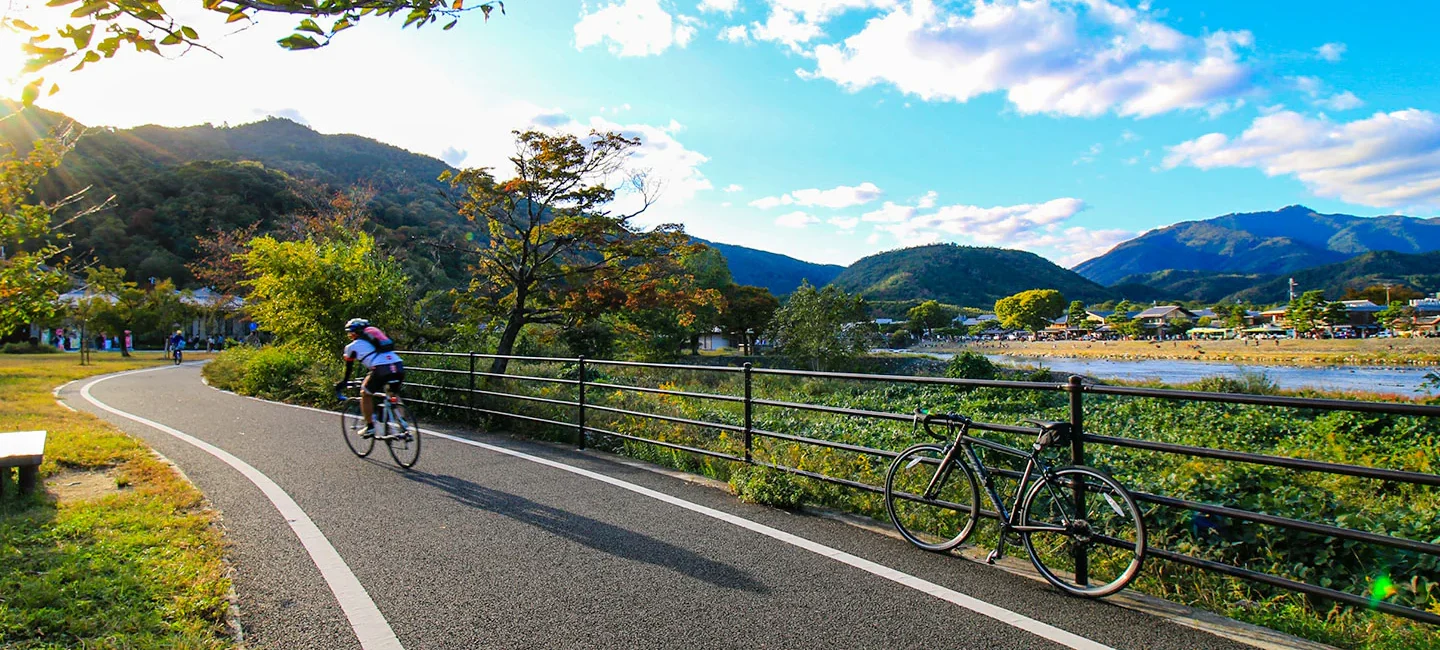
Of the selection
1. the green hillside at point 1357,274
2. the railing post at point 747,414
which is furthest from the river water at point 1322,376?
the green hillside at point 1357,274

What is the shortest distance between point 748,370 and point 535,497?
81.2 inches

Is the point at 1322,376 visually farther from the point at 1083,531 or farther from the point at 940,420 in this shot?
the point at 1083,531

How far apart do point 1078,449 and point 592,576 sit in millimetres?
2739

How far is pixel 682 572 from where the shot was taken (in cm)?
374

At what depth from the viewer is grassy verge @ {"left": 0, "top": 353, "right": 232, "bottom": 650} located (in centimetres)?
289

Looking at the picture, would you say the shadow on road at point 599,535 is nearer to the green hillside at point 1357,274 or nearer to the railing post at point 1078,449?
the railing post at point 1078,449

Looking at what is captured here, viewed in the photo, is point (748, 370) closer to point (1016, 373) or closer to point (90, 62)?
point (90, 62)

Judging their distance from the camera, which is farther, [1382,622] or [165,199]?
[165,199]

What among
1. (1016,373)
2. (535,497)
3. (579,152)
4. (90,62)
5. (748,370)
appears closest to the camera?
(90,62)

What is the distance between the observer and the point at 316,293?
14.0 metres

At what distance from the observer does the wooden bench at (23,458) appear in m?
4.96

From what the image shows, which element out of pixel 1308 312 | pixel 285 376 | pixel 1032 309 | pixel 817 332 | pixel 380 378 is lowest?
pixel 285 376

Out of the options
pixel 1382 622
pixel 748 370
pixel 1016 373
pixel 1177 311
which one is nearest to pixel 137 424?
pixel 748 370

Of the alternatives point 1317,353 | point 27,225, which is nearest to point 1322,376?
point 1317,353
